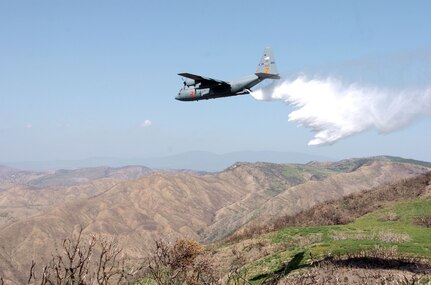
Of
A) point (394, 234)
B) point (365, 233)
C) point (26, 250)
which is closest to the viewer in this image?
point (394, 234)

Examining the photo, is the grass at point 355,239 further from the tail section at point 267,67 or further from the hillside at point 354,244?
the tail section at point 267,67

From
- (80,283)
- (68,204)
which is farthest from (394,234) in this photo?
(68,204)

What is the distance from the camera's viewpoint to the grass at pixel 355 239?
27.9 m

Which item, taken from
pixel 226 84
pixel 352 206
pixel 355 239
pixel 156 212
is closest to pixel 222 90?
pixel 226 84

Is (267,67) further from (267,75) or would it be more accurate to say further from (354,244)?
(354,244)

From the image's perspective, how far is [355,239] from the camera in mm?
34125

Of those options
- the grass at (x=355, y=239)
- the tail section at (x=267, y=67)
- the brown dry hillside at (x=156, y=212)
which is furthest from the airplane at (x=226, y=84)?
the brown dry hillside at (x=156, y=212)

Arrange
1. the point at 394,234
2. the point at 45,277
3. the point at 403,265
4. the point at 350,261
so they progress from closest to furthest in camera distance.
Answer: the point at 45,277 → the point at 403,265 → the point at 350,261 → the point at 394,234

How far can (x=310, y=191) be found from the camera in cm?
15150

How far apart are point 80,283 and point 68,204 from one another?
16960 centimetres

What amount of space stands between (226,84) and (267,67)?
195 inches

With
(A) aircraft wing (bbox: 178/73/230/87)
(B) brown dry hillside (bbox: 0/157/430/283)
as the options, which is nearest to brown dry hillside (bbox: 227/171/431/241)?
(A) aircraft wing (bbox: 178/73/230/87)

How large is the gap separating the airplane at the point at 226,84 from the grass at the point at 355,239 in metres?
14.6

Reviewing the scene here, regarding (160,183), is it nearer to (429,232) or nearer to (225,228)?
(225,228)
